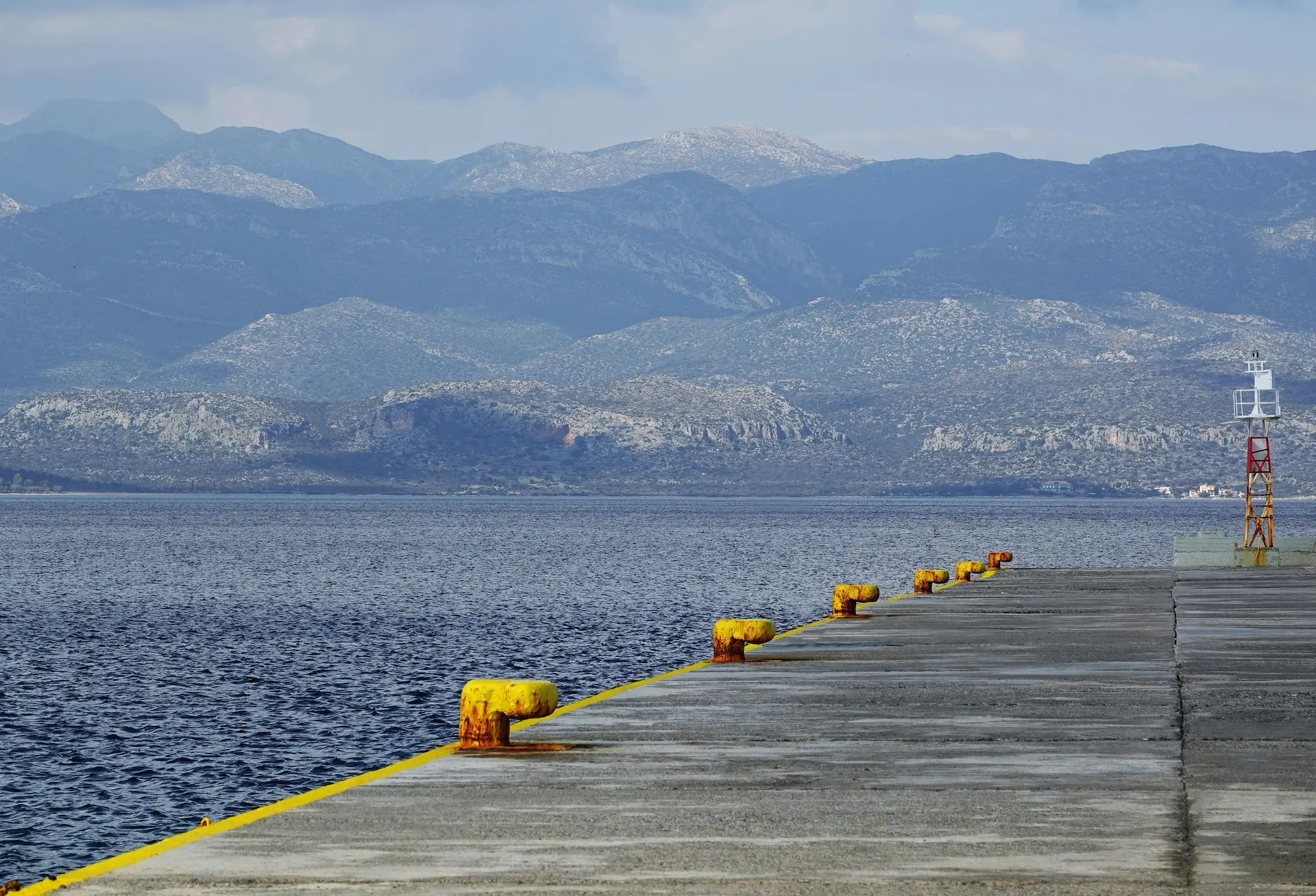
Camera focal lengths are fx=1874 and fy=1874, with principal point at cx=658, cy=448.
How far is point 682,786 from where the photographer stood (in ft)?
44.4

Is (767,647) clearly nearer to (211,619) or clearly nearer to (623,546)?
(211,619)

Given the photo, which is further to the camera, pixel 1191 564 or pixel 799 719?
pixel 1191 564

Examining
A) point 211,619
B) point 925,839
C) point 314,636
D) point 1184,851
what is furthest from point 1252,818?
point 211,619

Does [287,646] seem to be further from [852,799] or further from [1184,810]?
[1184,810]

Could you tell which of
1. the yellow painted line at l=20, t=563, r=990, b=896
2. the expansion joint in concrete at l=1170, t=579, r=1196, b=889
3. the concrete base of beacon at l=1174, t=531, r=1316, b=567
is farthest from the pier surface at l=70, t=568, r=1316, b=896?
the concrete base of beacon at l=1174, t=531, r=1316, b=567

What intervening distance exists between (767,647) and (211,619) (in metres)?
46.9

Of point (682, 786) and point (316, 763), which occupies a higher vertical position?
point (682, 786)

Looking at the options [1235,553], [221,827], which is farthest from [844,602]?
[1235,553]

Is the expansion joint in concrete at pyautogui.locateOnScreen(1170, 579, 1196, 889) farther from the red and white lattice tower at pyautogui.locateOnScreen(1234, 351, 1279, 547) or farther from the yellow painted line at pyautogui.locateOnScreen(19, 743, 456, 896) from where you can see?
the red and white lattice tower at pyautogui.locateOnScreen(1234, 351, 1279, 547)

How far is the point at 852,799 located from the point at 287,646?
4493 centimetres

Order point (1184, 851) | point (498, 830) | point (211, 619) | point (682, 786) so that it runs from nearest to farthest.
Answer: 1. point (1184, 851)
2. point (498, 830)
3. point (682, 786)
4. point (211, 619)

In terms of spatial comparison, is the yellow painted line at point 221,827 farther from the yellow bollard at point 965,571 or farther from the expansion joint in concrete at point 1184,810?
the yellow bollard at point 965,571

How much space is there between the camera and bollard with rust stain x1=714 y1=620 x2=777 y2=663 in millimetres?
24797

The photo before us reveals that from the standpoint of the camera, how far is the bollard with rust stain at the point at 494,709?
15.5m
